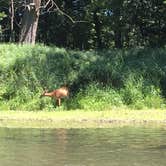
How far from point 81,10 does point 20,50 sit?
18968 mm

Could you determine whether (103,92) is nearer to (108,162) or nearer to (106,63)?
(106,63)

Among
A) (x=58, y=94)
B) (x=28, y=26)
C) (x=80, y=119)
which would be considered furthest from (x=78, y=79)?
(x=28, y=26)

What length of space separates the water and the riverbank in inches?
55.8

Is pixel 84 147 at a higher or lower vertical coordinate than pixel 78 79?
lower

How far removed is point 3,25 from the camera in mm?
45656

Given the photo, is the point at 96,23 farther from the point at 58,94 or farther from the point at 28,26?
the point at 58,94

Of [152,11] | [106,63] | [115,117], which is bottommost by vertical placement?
[115,117]

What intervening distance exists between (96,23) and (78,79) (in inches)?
791

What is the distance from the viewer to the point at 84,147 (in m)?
13.3

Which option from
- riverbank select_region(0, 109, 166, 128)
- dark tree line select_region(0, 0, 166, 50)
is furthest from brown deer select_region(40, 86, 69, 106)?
dark tree line select_region(0, 0, 166, 50)

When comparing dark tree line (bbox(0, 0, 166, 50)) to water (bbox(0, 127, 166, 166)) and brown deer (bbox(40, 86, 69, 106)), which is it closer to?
brown deer (bbox(40, 86, 69, 106))

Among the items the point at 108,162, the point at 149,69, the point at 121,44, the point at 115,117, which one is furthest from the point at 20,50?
the point at 121,44

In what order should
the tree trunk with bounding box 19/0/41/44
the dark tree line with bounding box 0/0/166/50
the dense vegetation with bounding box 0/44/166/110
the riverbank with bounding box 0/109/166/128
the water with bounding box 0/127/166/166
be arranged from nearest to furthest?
the water with bounding box 0/127/166/166, the riverbank with bounding box 0/109/166/128, the dense vegetation with bounding box 0/44/166/110, the tree trunk with bounding box 19/0/41/44, the dark tree line with bounding box 0/0/166/50

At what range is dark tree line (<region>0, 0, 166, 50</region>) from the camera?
1581 inches
